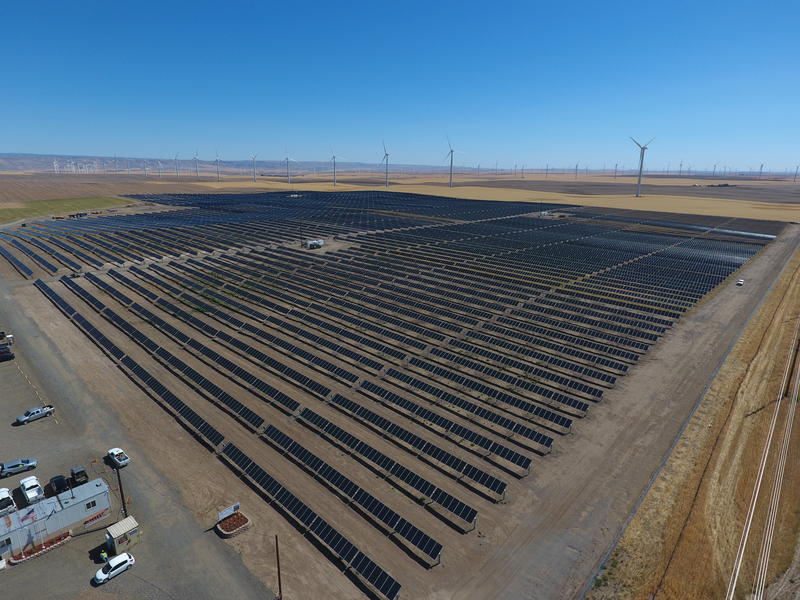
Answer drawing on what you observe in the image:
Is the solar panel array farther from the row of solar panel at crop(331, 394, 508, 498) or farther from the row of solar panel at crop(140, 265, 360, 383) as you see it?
the row of solar panel at crop(140, 265, 360, 383)

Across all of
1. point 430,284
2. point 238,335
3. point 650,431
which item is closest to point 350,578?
point 650,431

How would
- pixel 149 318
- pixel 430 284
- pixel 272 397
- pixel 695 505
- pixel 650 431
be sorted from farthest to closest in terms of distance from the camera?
pixel 430 284, pixel 149 318, pixel 272 397, pixel 650 431, pixel 695 505

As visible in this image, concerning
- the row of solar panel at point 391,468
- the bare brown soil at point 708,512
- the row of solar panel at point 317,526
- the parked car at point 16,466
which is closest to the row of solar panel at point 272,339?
the row of solar panel at point 391,468

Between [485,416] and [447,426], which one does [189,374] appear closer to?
[447,426]

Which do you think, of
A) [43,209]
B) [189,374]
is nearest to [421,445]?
[189,374]

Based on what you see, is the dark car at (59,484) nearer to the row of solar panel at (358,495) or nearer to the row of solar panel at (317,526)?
the row of solar panel at (317,526)

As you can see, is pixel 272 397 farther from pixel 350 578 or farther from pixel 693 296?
pixel 693 296
